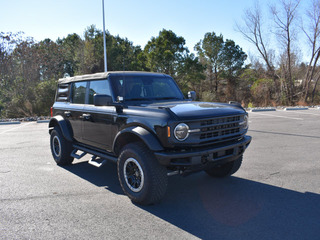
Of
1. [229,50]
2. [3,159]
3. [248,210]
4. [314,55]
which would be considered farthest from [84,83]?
[229,50]

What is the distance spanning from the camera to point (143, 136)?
3.48 metres

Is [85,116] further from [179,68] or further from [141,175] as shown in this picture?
[179,68]

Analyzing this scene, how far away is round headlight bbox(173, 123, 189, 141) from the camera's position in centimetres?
332

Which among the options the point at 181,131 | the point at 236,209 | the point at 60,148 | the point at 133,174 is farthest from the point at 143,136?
the point at 60,148

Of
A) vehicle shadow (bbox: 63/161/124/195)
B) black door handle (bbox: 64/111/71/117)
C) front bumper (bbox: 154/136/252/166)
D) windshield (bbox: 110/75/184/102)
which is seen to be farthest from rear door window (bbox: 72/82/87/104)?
front bumper (bbox: 154/136/252/166)

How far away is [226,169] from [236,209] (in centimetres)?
115

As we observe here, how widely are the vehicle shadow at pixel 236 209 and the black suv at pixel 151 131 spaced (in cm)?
38

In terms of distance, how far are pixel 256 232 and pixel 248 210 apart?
1.84ft

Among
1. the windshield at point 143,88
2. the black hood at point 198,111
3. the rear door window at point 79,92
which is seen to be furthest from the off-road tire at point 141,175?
the rear door window at point 79,92

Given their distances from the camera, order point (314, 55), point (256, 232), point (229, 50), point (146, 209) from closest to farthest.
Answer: point (256, 232), point (146, 209), point (314, 55), point (229, 50)

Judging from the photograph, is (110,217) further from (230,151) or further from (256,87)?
(256,87)

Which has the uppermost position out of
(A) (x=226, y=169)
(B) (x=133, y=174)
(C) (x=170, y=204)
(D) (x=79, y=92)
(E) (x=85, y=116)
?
(D) (x=79, y=92)

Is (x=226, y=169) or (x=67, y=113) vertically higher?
(x=67, y=113)

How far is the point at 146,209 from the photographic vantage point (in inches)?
142
